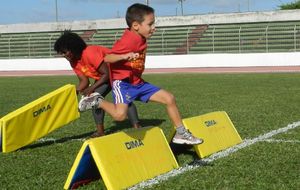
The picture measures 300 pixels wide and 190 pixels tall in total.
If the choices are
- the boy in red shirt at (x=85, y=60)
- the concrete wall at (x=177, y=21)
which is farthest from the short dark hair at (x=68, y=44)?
the concrete wall at (x=177, y=21)

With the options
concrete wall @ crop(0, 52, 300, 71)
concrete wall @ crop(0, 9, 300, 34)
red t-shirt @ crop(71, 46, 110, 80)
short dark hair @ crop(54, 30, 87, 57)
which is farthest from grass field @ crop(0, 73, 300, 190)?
concrete wall @ crop(0, 9, 300, 34)

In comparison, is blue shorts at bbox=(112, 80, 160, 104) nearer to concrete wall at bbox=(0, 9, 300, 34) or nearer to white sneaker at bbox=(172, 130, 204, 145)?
white sneaker at bbox=(172, 130, 204, 145)

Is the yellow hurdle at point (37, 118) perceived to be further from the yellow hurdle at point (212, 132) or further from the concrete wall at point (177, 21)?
the concrete wall at point (177, 21)

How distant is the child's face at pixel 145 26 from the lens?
18.0ft

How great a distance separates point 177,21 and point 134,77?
121 feet

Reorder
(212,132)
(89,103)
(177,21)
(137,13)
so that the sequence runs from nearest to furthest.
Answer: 1. (137,13)
2. (89,103)
3. (212,132)
4. (177,21)

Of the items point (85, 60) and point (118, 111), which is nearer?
point (118, 111)

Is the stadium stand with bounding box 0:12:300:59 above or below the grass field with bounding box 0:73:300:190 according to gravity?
below

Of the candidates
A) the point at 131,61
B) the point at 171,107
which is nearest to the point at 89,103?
the point at 131,61

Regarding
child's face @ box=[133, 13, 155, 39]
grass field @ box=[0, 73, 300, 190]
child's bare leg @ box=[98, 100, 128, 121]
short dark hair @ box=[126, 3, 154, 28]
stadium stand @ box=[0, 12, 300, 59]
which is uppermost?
short dark hair @ box=[126, 3, 154, 28]

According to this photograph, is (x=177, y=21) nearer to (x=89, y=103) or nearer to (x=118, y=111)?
(x=89, y=103)

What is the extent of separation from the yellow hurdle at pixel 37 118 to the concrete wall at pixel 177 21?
33312 mm

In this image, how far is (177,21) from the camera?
42.3m

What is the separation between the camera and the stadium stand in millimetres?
34656
